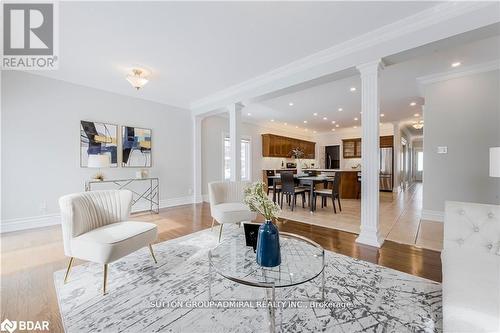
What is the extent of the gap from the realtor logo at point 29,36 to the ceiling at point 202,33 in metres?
0.12

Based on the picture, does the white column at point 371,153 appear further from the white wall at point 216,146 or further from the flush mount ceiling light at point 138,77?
the white wall at point 216,146

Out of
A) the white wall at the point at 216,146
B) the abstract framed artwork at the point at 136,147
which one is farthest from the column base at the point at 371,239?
the abstract framed artwork at the point at 136,147

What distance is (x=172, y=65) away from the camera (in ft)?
11.5

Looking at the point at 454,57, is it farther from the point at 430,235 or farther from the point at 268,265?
the point at 268,265

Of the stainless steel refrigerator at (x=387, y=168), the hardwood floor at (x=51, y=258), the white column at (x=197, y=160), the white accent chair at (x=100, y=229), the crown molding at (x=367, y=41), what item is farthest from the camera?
the stainless steel refrigerator at (x=387, y=168)

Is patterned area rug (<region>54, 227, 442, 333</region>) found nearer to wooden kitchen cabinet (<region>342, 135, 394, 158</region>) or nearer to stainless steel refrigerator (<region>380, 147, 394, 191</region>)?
stainless steel refrigerator (<region>380, 147, 394, 191</region>)

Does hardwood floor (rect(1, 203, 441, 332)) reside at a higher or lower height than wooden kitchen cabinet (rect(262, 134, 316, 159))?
lower

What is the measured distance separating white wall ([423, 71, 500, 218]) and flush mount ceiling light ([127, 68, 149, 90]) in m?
5.30

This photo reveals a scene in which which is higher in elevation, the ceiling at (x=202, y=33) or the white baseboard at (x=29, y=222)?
the ceiling at (x=202, y=33)

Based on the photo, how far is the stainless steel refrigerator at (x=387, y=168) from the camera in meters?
8.07

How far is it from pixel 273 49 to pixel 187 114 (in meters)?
3.57

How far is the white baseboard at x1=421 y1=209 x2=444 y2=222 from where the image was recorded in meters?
4.02

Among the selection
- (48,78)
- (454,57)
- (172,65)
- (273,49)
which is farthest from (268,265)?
(48,78)

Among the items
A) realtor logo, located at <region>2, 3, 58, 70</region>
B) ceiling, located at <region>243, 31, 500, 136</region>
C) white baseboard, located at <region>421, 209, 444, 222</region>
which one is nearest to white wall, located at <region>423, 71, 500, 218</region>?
white baseboard, located at <region>421, 209, 444, 222</region>
